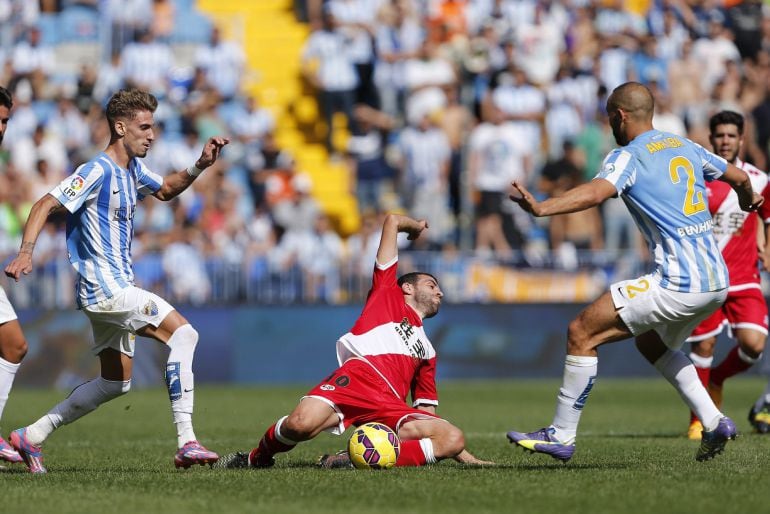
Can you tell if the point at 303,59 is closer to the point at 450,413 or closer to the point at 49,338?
the point at 49,338

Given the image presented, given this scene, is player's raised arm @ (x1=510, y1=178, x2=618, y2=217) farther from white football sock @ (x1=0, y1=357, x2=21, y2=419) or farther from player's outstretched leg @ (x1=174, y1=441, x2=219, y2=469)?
white football sock @ (x1=0, y1=357, x2=21, y2=419)

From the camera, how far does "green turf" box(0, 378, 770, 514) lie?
7094 mm

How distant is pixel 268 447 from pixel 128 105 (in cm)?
250

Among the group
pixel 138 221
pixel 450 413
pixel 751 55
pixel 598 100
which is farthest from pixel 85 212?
pixel 751 55

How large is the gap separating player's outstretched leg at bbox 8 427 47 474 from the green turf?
128 mm

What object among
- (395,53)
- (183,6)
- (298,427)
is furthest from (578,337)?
(183,6)

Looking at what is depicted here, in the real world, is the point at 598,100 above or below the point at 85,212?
above

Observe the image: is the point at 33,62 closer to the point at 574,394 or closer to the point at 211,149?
the point at 211,149

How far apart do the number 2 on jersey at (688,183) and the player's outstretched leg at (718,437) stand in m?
1.36

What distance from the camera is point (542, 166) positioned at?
2178 cm

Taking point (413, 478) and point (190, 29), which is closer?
point (413, 478)

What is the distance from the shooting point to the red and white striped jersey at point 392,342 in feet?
29.9

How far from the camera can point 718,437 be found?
8656mm

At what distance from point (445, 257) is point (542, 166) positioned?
3.01m
